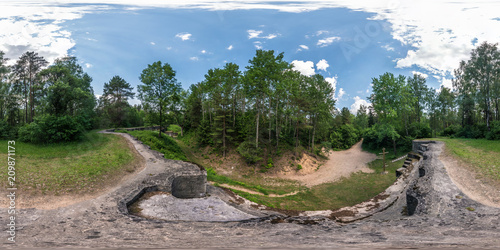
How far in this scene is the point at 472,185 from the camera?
8.79m

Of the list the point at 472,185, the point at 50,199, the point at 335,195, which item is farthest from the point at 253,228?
the point at 335,195

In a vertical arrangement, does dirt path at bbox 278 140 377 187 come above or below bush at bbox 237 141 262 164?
below

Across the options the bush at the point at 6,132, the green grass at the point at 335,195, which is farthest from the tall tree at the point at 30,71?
the green grass at the point at 335,195

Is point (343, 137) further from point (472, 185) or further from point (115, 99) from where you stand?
point (115, 99)

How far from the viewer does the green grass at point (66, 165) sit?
28.9 ft

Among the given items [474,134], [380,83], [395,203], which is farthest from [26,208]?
[474,134]

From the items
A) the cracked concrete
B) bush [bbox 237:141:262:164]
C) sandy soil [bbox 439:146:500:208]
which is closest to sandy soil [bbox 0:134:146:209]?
the cracked concrete

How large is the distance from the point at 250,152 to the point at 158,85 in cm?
1334

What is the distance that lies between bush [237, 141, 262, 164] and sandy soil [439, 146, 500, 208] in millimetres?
14032

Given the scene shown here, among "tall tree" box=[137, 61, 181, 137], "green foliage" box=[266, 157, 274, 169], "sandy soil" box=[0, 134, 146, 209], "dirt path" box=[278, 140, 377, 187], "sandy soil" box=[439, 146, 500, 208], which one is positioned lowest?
"dirt path" box=[278, 140, 377, 187]

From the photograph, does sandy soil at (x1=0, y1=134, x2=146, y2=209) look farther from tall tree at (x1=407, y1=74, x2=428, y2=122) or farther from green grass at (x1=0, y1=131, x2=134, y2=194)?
tall tree at (x1=407, y1=74, x2=428, y2=122)

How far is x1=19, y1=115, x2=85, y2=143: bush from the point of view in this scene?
50.0 ft

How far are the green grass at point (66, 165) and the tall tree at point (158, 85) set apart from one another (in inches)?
296

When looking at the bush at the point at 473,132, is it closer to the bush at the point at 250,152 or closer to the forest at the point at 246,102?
the forest at the point at 246,102
